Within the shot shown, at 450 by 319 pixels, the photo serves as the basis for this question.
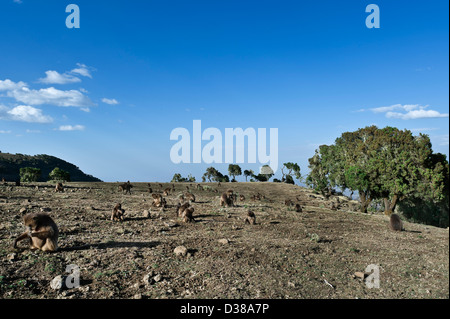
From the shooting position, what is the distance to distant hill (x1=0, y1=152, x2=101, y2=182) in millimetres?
84156

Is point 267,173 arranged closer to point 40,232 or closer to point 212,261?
point 212,261

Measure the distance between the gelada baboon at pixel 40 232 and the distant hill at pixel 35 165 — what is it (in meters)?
86.5

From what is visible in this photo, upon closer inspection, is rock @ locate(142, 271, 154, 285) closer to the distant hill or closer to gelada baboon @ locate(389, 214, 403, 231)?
gelada baboon @ locate(389, 214, 403, 231)

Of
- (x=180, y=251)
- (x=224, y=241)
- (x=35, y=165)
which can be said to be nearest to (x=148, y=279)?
(x=180, y=251)

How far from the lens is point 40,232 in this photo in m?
8.65

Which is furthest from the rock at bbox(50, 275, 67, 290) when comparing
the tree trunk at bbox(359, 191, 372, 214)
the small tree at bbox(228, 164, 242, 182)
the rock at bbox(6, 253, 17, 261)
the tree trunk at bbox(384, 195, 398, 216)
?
the small tree at bbox(228, 164, 242, 182)

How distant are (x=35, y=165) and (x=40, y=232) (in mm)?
113583

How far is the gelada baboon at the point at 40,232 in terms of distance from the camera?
337 inches

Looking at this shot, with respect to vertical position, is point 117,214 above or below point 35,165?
below

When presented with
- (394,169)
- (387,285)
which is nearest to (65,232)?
(387,285)

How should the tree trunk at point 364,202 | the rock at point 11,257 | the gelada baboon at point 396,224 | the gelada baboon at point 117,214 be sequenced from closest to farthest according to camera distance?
Answer: the rock at point 11,257
the gelada baboon at point 117,214
the gelada baboon at point 396,224
the tree trunk at point 364,202

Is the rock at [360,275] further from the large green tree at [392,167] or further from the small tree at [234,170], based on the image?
the small tree at [234,170]

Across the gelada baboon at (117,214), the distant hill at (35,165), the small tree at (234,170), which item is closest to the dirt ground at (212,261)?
the gelada baboon at (117,214)
